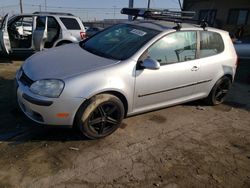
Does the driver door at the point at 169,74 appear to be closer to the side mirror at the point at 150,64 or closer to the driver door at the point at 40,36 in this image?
the side mirror at the point at 150,64

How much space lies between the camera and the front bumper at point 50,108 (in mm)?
3322

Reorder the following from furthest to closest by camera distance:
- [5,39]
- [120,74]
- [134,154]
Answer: [5,39] < [120,74] < [134,154]

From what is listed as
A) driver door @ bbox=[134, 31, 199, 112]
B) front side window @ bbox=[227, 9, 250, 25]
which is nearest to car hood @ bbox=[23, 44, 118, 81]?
driver door @ bbox=[134, 31, 199, 112]

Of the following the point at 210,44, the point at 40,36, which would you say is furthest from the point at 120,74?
the point at 40,36

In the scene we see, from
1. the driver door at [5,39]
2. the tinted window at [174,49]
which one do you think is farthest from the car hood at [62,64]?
the driver door at [5,39]

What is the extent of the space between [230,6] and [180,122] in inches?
695

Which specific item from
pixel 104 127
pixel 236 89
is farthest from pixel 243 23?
pixel 104 127

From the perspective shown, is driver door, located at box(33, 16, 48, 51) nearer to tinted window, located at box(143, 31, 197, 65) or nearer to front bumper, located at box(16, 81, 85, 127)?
front bumper, located at box(16, 81, 85, 127)

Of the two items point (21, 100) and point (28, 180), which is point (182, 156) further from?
point (21, 100)

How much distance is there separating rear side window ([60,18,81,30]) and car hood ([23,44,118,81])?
15.3 feet

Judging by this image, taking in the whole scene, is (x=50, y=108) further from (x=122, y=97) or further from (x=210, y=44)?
(x=210, y=44)

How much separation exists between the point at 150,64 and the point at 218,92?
89.4 inches

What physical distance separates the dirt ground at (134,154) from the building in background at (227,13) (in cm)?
1458

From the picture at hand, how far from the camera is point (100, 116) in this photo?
12.2 ft
